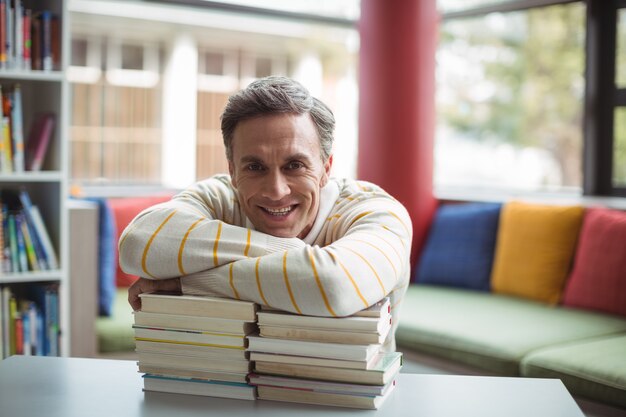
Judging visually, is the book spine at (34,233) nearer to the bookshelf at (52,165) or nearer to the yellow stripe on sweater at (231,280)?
the bookshelf at (52,165)

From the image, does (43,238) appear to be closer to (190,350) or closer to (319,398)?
(190,350)

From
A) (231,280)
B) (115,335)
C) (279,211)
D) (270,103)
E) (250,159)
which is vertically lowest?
(115,335)

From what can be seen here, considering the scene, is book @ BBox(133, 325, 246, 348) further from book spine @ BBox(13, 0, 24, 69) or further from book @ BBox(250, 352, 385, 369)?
book spine @ BBox(13, 0, 24, 69)

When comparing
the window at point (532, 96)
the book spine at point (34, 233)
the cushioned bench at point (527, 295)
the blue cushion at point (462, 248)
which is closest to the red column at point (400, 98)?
the blue cushion at point (462, 248)

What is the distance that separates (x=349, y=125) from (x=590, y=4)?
2923 mm

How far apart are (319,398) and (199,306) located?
0.25 meters

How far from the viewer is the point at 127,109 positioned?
20.3 ft

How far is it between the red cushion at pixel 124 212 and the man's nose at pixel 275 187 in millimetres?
2633

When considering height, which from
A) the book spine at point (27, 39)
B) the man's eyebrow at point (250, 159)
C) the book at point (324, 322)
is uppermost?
the book spine at point (27, 39)

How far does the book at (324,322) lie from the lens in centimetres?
119

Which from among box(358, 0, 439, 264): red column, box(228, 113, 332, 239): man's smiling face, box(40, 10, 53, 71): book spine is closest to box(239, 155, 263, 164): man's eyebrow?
box(228, 113, 332, 239): man's smiling face

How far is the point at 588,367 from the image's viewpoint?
2580 millimetres

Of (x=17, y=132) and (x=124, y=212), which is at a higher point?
(x=17, y=132)

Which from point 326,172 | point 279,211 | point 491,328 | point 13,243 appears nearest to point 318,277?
point 279,211
